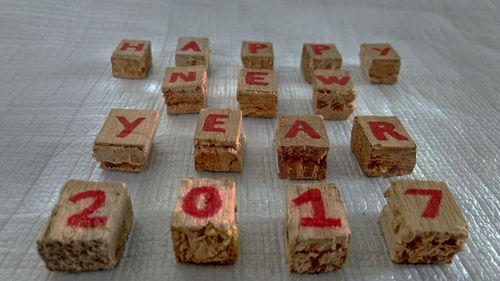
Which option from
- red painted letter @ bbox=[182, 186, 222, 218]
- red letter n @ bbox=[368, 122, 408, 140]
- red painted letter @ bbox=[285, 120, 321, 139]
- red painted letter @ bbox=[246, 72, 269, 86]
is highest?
red painted letter @ bbox=[182, 186, 222, 218]

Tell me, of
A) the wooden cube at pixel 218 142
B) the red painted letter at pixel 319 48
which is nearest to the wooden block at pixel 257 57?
the red painted letter at pixel 319 48

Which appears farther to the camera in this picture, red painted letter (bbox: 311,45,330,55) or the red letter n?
red painted letter (bbox: 311,45,330,55)

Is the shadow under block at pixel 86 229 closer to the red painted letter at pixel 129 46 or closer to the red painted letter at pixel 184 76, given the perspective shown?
the red painted letter at pixel 184 76

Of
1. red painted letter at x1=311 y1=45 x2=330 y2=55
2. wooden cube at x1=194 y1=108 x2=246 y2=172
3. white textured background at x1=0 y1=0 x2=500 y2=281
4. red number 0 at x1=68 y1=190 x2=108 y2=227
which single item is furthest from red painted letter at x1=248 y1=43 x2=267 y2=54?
red number 0 at x1=68 y1=190 x2=108 y2=227

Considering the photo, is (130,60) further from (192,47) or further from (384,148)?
(384,148)

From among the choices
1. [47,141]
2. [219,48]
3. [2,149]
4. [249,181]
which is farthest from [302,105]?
[2,149]

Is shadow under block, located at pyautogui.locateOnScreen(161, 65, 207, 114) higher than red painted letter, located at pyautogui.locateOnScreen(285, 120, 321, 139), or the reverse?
red painted letter, located at pyautogui.locateOnScreen(285, 120, 321, 139)

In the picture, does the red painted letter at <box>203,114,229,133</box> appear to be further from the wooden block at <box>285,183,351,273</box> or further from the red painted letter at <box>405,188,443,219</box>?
the red painted letter at <box>405,188,443,219</box>
